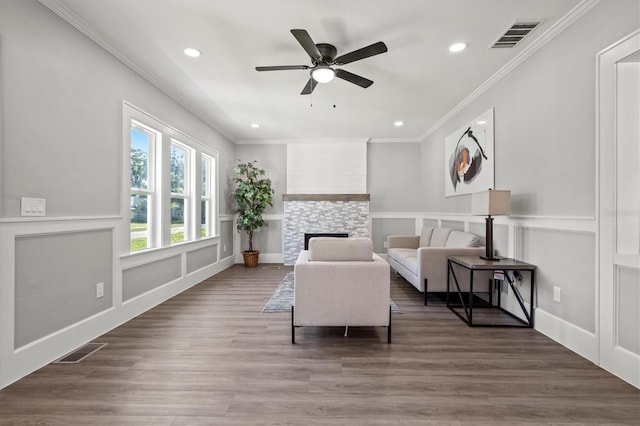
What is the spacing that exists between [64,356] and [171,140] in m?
2.62

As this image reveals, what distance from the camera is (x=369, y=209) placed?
6098 mm

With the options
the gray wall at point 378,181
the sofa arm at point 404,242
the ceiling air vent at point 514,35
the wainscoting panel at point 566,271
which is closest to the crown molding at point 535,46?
the ceiling air vent at point 514,35

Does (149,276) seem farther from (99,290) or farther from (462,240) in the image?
(462,240)

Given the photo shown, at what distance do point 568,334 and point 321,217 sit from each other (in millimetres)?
4188

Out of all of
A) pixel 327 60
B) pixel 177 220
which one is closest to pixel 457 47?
pixel 327 60

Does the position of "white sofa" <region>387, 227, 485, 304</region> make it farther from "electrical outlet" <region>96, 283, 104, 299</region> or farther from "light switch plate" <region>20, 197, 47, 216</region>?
"light switch plate" <region>20, 197, 47, 216</region>

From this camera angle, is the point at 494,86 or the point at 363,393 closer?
the point at 363,393

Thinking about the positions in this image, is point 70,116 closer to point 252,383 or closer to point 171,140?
point 171,140

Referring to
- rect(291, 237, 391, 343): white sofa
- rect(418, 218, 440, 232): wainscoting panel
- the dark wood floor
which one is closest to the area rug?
the dark wood floor

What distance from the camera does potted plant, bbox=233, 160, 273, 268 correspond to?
220 inches

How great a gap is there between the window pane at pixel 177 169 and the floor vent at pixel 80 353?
2.17 meters

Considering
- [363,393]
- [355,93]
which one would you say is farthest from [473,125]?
[363,393]

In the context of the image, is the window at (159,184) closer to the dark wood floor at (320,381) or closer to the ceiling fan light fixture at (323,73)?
the dark wood floor at (320,381)

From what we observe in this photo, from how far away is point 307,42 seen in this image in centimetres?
221
